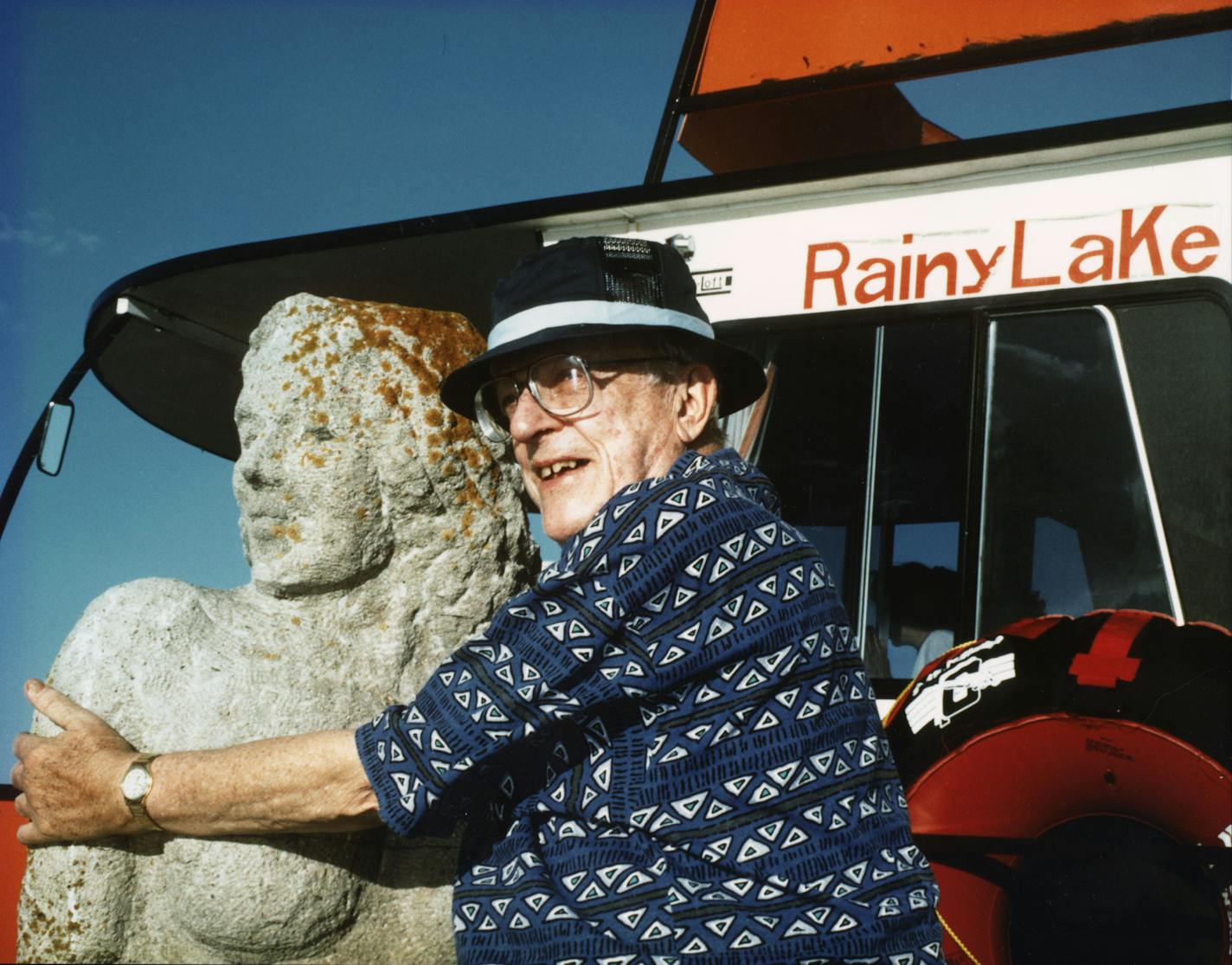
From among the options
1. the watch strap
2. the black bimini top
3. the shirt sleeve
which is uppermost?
the black bimini top

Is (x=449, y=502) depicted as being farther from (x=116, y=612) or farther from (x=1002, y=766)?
(x=1002, y=766)

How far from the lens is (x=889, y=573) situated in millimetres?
2531

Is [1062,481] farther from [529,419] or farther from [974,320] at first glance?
[529,419]

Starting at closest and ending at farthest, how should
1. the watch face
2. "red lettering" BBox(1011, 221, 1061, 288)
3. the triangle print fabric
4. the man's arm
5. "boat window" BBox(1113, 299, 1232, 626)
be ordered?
the triangle print fabric, the man's arm, the watch face, "boat window" BBox(1113, 299, 1232, 626), "red lettering" BBox(1011, 221, 1061, 288)

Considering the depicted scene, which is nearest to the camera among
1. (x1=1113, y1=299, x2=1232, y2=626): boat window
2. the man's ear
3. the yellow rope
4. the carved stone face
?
the man's ear

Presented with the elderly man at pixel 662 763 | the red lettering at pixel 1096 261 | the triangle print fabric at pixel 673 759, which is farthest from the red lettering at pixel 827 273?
the triangle print fabric at pixel 673 759

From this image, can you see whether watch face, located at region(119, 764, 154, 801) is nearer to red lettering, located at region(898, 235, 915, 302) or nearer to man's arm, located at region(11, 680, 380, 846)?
man's arm, located at region(11, 680, 380, 846)

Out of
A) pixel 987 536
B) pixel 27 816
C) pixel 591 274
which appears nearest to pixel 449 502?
pixel 591 274

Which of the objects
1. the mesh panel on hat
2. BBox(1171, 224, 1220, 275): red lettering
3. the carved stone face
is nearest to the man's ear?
the mesh panel on hat

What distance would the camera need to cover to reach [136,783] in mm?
1736

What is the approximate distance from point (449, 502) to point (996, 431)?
3.90 ft

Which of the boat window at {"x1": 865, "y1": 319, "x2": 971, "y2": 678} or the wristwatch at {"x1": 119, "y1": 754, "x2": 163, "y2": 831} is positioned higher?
the boat window at {"x1": 865, "y1": 319, "x2": 971, "y2": 678}

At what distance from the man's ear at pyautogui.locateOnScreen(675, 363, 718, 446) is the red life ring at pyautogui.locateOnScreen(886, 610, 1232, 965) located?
0.87m

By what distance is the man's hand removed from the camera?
69.9 inches
